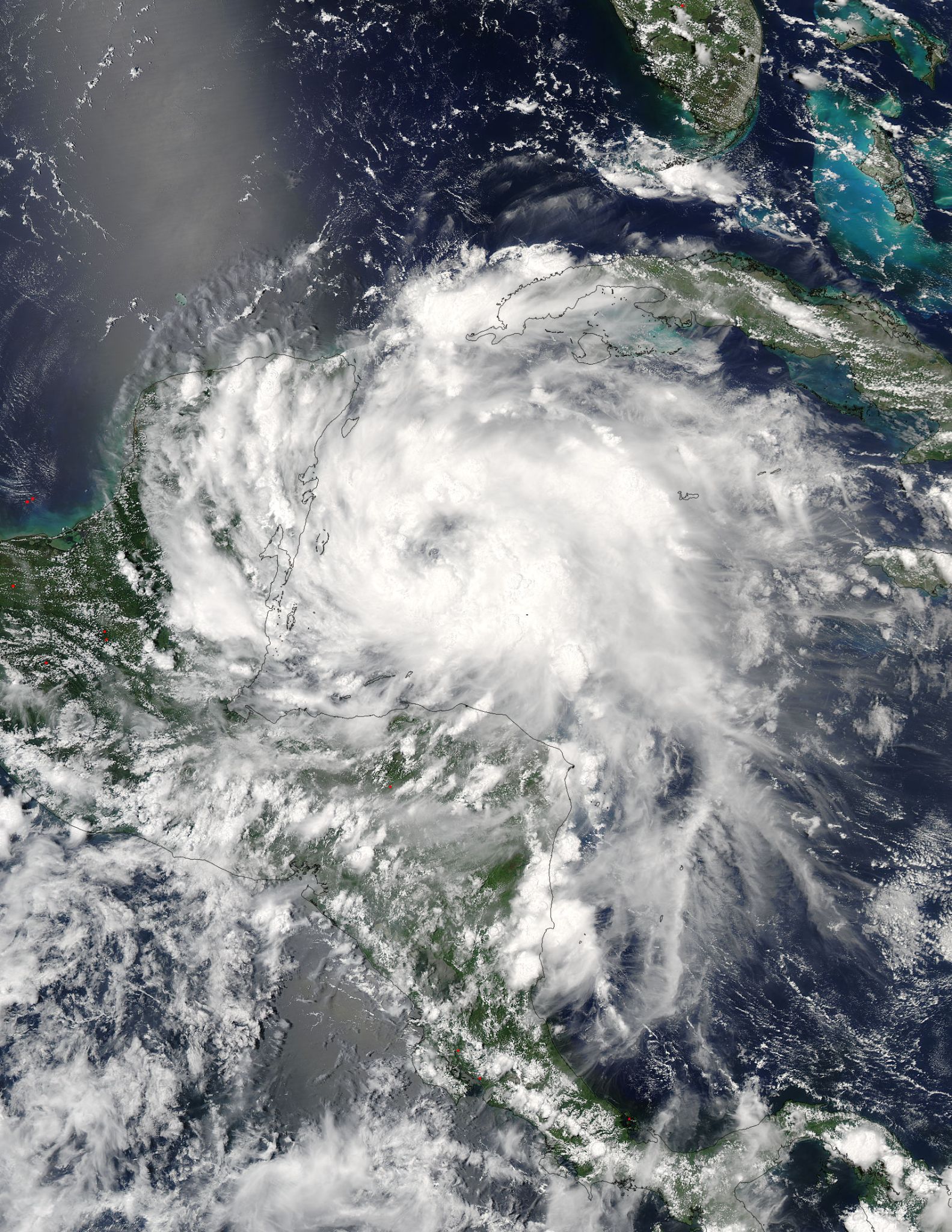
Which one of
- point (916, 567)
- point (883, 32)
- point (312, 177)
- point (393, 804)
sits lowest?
point (393, 804)

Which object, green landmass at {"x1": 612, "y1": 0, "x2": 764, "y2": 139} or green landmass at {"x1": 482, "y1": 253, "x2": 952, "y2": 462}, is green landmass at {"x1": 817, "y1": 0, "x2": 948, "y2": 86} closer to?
green landmass at {"x1": 612, "y1": 0, "x2": 764, "y2": 139}

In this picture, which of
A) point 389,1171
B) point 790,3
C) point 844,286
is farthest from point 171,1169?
point 790,3

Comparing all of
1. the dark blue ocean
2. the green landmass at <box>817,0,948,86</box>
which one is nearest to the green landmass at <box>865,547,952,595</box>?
the dark blue ocean

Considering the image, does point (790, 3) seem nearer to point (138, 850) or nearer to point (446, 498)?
point (446, 498)

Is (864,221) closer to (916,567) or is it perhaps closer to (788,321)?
(788,321)

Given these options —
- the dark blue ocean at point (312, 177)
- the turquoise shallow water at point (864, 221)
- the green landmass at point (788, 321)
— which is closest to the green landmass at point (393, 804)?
the green landmass at point (788, 321)

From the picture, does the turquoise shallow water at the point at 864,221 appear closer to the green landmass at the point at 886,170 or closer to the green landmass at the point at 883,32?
the green landmass at the point at 886,170

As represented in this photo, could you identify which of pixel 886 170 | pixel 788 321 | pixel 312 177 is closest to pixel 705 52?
pixel 886 170
